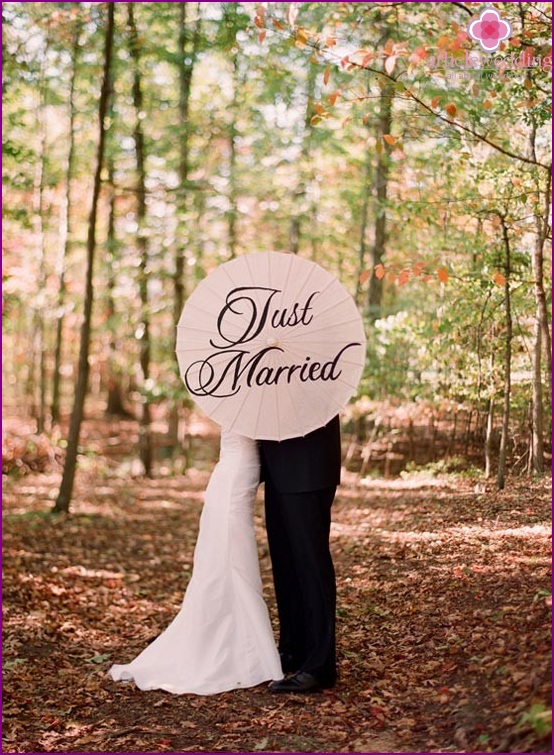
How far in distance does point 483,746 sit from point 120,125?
11645 mm

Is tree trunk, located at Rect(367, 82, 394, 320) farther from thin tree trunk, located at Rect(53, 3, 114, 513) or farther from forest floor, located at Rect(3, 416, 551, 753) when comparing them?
thin tree trunk, located at Rect(53, 3, 114, 513)

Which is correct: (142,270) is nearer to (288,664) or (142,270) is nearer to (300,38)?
(300,38)

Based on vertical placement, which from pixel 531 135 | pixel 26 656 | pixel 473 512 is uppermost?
pixel 531 135

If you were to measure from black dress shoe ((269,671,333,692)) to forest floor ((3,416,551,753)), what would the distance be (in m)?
0.06

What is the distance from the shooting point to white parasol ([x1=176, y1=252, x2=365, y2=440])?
4.28 m

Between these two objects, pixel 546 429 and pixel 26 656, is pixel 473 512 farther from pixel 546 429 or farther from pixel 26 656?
pixel 26 656

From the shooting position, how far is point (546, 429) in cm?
554

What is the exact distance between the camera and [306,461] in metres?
4.29

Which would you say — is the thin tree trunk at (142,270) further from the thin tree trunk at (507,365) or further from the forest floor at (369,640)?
the thin tree trunk at (507,365)

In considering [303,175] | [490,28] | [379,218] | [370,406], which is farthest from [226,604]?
[303,175]

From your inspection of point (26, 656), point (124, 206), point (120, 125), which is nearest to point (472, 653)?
point (26, 656)

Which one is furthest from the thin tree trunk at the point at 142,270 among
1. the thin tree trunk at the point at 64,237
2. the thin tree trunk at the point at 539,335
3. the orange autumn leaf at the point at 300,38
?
the thin tree trunk at the point at 539,335

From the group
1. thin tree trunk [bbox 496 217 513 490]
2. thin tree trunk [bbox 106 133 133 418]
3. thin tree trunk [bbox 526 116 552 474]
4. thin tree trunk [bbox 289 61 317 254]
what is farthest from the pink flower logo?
thin tree trunk [bbox 289 61 317 254]

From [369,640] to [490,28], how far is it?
13.3 ft
